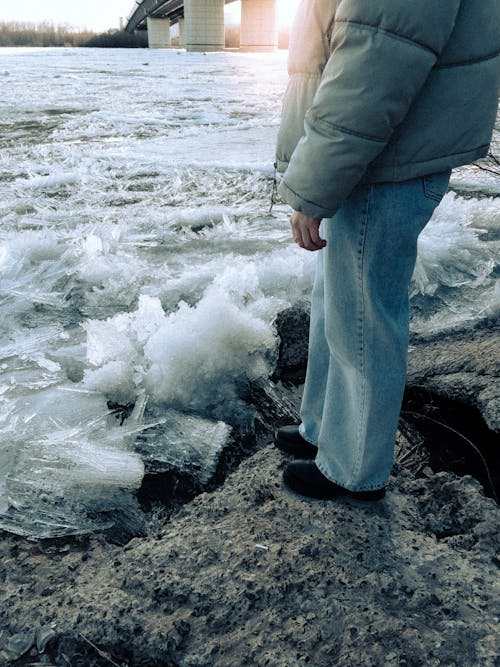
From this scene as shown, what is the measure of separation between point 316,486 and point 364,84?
41.8 inches

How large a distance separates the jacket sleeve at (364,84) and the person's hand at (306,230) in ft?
0.27

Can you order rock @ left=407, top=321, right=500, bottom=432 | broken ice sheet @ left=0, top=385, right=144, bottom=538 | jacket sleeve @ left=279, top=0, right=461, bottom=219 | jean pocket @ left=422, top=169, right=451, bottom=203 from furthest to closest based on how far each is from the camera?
1. rock @ left=407, top=321, right=500, bottom=432
2. broken ice sheet @ left=0, top=385, right=144, bottom=538
3. jean pocket @ left=422, top=169, right=451, bottom=203
4. jacket sleeve @ left=279, top=0, right=461, bottom=219

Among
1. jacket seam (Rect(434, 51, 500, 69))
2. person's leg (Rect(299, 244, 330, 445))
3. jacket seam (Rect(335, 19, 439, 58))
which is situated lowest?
person's leg (Rect(299, 244, 330, 445))

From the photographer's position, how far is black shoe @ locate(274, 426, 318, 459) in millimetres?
1802

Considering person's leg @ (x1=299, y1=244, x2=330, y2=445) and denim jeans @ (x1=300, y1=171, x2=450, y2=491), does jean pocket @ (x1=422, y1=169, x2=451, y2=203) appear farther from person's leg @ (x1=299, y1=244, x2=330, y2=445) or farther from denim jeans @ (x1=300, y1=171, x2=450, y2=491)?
person's leg @ (x1=299, y1=244, x2=330, y2=445)

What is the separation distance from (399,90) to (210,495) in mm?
1227

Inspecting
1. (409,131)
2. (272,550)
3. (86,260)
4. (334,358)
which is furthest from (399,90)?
(86,260)

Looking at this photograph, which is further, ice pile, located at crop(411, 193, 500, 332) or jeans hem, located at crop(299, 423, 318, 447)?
ice pile, located at crop(411, 193, 500, 332)

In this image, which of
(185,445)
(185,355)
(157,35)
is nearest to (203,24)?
(157,35)

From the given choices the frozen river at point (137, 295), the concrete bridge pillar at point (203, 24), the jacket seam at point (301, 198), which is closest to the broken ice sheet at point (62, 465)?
the frozen river at point (137, 295)

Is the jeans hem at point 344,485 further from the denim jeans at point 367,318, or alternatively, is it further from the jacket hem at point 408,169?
the jacket hem at point 408,169

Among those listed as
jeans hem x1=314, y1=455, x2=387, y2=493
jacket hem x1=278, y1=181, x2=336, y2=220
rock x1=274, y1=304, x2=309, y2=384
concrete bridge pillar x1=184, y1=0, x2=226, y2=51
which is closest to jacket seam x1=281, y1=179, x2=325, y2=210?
jacket hem x1=278, y1=181, x2=336, y2=220

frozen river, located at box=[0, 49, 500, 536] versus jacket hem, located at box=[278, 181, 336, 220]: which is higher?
jacket hem, located at box=[278, 181, 336, 220]

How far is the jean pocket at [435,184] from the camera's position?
4.20 ft
